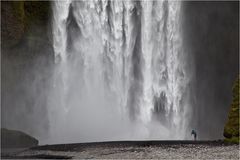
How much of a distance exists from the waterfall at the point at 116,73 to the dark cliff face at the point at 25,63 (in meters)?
0.73

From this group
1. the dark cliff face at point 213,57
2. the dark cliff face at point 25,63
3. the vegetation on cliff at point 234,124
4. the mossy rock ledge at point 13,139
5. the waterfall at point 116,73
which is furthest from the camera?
the dark cliff face at point 213,57

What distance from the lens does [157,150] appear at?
2216cm

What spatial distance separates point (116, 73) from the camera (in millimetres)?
33719

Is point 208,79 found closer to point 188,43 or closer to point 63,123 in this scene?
point 188,43

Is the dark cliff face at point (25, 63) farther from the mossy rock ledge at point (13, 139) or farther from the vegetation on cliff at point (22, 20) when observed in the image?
the mossy rock ledge at point (13, 139)

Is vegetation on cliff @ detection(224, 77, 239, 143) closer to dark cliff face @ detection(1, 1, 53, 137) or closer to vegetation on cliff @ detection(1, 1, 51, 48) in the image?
dark cliff face @ detection(1, 1, 53, 137)

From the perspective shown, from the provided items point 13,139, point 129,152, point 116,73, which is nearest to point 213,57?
point 116,73

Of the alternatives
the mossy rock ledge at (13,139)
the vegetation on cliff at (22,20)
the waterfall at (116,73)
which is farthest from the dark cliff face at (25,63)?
the mossy rock ledge at (13,139)

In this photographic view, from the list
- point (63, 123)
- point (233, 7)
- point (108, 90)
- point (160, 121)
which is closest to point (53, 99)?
point (63, 123)

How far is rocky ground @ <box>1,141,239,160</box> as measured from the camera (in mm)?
20156

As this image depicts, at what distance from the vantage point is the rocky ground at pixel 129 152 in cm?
2016

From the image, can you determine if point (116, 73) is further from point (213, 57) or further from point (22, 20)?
point (213, 57)

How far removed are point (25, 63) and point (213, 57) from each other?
1581 centimetres

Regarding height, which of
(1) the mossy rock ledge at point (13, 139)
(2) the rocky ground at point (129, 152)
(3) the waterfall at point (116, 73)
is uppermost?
(3) the waterfall at point (116, 73)
